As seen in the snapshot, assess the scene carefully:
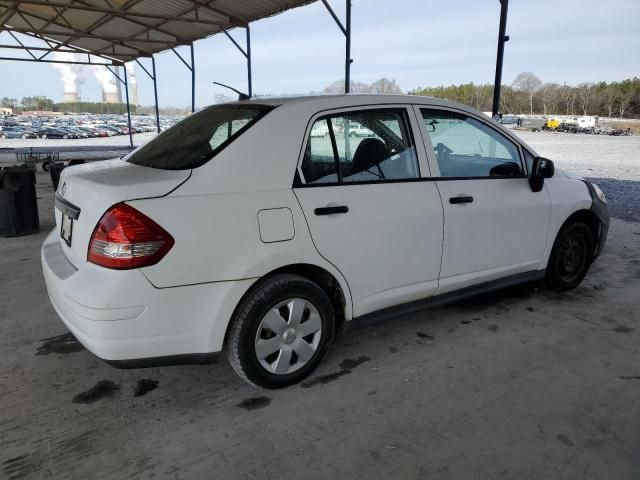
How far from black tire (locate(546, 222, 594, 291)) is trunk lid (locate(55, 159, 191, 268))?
124 inches

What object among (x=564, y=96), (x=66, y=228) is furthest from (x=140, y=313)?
(x=564, y=96)

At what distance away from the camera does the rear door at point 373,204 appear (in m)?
2.68

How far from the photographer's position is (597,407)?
2.61 m

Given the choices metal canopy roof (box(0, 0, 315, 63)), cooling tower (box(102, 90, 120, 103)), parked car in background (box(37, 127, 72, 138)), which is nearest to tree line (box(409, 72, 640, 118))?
parked car in background (box(37, 127, 72, 138))

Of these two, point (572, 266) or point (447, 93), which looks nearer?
point (572, 266)

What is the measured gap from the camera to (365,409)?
2.59 metres

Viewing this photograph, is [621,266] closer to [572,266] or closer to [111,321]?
[572,266]

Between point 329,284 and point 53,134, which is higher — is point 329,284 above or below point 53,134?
below

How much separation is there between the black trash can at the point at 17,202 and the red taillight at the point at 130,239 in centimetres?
504

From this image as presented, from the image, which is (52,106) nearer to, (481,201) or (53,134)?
(53,134)

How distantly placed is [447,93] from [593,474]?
97519 mm

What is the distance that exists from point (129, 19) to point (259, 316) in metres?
13.0

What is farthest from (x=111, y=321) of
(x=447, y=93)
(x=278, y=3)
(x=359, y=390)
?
(x=447, y=93)

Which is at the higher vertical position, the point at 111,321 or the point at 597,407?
the point at 111,321
